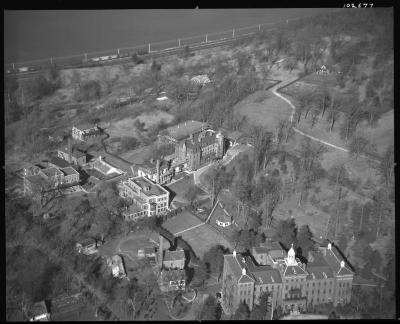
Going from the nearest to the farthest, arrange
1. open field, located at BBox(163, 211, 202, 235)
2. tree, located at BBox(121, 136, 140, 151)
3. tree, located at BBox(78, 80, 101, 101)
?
open field, located at BBox(163, 211, 202, 235)
tree, located at BBox(121, 136, 140, 151)
tree, located at BBox(78, 80, 101, 101)

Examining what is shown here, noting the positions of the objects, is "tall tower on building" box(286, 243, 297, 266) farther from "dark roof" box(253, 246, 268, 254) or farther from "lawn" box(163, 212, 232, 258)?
"lawn" box(163, 212, 232, 258)

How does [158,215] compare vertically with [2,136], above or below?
below

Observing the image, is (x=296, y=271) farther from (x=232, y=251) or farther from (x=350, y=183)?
(x=350, y=183)

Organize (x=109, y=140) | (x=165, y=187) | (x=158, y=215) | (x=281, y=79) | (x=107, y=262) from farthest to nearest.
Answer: (x=281, y=79) < (x=109, y=140) < (x=165, y=187) < (x=158, y=215) < (x=107, y=262)

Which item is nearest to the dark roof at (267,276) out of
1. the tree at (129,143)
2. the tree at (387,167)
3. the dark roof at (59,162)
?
the tree at (387,167)

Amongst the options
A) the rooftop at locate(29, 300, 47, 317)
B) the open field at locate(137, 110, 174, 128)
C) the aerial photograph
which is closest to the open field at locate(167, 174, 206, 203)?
the aerial photograph

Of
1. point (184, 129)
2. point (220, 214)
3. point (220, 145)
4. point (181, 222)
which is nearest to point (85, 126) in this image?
point (184, 129)

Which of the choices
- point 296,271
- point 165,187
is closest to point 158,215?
point 165,187
